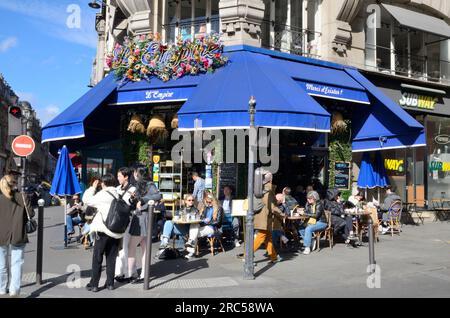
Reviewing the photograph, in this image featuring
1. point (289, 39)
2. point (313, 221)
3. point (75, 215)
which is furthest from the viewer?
point (289, 39)

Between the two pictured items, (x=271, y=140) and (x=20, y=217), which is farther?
(x=271, y=140)

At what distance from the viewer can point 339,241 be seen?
12.0 meters

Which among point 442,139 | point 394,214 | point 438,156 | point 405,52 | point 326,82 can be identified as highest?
point 405,52

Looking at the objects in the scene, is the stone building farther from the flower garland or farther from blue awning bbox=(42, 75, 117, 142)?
Answer: blue awning bbox=(42, 75, 117, 142)

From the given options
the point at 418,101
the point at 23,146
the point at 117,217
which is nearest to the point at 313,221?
the point at 117,217

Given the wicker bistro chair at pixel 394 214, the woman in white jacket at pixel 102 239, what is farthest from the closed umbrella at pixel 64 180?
the wicker bistro chair at pixel 394 214

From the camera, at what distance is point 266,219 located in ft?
28.7

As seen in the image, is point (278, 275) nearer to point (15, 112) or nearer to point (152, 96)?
point (152, 96)

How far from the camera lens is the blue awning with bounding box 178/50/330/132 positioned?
10.1 metres

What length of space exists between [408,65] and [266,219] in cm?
1058

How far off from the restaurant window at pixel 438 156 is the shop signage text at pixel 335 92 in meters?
4.94

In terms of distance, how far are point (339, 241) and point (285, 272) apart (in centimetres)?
418
